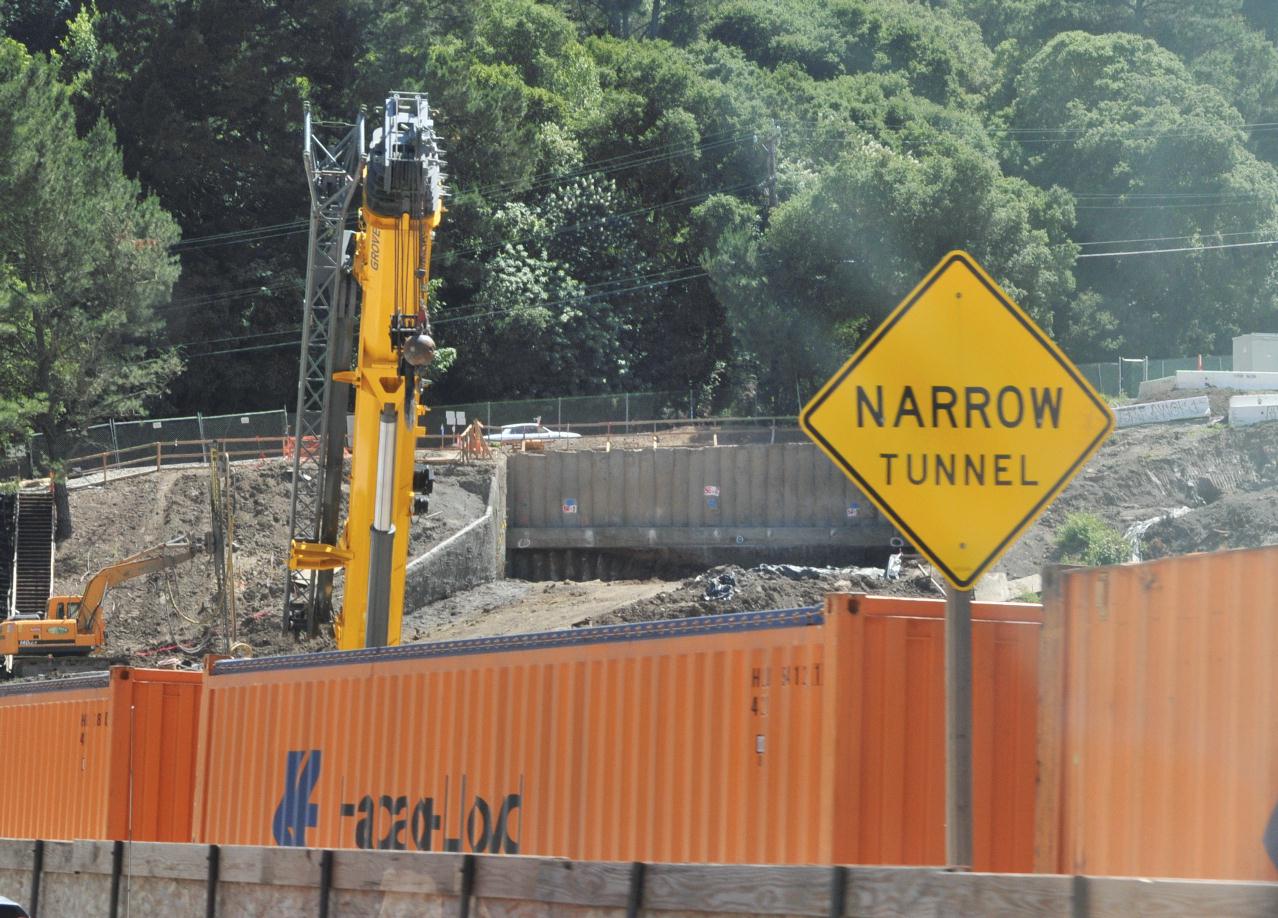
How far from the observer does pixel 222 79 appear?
232 feet

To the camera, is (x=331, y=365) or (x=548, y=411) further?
(x=548, y=411)

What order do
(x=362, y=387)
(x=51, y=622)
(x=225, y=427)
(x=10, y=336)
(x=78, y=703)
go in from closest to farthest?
1. (x=78, y=703)
2. (x=362, y=387)
3. (x=51, y=622)
4. (x=10, y=336)
5. (x=225, y=427)

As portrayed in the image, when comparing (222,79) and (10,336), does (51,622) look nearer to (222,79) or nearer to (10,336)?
(10,336)

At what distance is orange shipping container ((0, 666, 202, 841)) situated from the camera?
15.3 m

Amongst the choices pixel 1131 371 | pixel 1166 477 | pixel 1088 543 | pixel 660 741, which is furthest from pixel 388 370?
pixel 1131 371

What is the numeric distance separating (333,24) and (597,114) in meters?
12.1

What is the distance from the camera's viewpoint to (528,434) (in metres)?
63.1

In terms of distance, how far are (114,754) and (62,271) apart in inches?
1630

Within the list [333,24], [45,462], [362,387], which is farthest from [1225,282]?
[362,387]

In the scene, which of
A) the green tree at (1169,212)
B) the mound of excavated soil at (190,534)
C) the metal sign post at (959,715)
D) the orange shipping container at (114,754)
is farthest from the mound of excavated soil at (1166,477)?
the metal sign post at (959,715)

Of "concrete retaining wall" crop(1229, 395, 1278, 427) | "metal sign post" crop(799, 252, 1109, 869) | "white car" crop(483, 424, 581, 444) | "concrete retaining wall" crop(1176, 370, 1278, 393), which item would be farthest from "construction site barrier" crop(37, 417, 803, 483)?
"metal sign post" crop(799, 252, 1109, 869)

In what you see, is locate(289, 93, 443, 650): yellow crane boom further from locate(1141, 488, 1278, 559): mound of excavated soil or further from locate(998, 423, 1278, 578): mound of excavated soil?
locate(998, 423, 1278, 578): mound of excavated soil

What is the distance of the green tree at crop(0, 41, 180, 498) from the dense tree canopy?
5.67m

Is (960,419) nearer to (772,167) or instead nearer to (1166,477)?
(1166,477)
